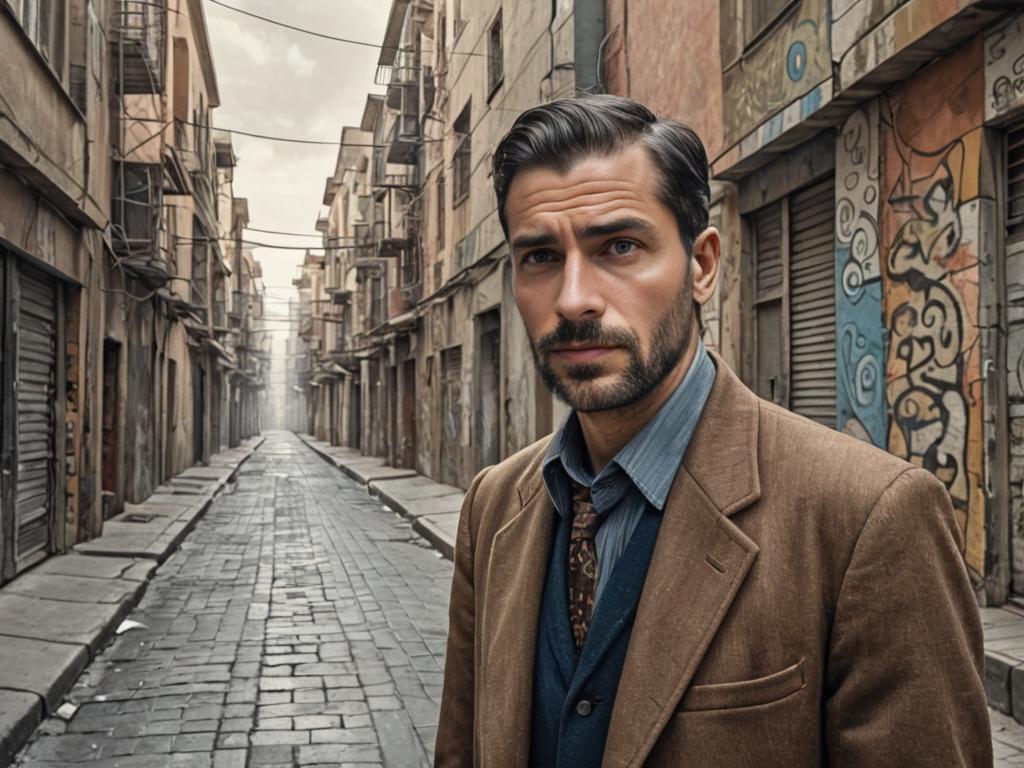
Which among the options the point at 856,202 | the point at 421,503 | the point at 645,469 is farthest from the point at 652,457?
the point at 421,503

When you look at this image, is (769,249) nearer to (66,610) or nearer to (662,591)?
(66,610)

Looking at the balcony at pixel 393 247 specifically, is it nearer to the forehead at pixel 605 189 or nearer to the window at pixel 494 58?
the window at pixel 494 58

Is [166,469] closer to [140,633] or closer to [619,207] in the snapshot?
[140,633]

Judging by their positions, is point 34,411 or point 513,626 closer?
point 513,626

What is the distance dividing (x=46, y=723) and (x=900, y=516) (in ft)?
16.3

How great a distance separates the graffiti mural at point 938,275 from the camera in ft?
17.9

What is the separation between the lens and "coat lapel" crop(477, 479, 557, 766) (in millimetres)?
1476

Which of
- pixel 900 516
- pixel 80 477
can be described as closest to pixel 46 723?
pixel 900 516

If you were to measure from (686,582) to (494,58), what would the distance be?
1630cm

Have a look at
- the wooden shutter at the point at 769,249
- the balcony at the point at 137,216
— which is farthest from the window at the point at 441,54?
the wooden shutter at the point at 769,249

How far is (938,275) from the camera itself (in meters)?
5.81

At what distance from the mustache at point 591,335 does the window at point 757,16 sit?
715cm

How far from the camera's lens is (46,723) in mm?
4832

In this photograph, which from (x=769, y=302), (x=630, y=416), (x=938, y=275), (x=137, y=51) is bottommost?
(x=630, y=416)
